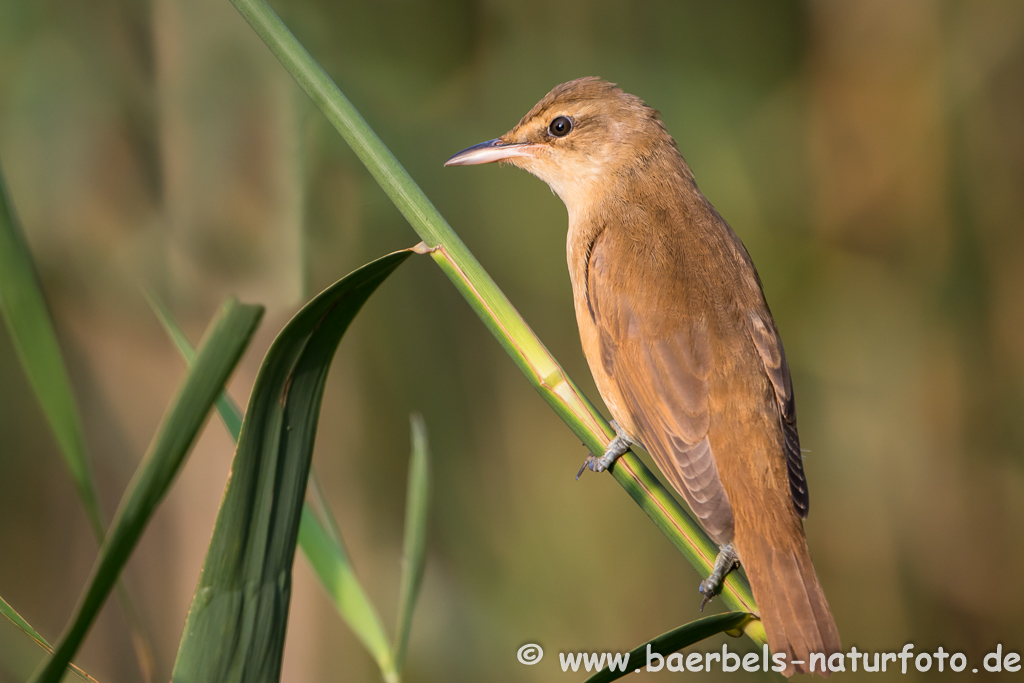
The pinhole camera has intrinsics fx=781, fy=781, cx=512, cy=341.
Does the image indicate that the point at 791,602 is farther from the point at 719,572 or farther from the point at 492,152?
the point at 492,152

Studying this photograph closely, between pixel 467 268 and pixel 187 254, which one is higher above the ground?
pixel 187 254

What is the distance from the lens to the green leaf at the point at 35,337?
104 centimetres

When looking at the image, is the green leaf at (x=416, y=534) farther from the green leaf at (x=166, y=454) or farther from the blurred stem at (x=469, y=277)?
the green leaf at (x=166, y=454)

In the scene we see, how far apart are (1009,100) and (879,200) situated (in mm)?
635

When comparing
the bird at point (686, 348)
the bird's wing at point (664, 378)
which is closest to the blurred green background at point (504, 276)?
the bird at point (686, 348)

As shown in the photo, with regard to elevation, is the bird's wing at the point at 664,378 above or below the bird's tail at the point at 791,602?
above

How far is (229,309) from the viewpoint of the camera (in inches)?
32.4

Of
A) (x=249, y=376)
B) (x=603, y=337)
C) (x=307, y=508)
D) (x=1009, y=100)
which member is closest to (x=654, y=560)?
(x=603, y=337)

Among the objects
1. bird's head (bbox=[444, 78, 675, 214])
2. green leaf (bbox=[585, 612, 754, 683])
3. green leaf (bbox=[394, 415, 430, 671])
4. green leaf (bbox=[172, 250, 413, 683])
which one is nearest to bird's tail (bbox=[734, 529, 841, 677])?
green leaf (bbox=[585, 612, 754, 683])

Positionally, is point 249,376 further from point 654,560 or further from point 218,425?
point 654,560

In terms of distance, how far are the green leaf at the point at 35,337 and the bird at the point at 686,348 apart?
837 mm

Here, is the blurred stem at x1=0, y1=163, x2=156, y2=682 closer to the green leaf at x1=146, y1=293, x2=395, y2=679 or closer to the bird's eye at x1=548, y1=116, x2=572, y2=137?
the green leaf at x1=146, y1=293, x2=395, y2=679

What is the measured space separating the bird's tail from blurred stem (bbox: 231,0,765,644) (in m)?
0.15

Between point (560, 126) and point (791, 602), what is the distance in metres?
1.50
